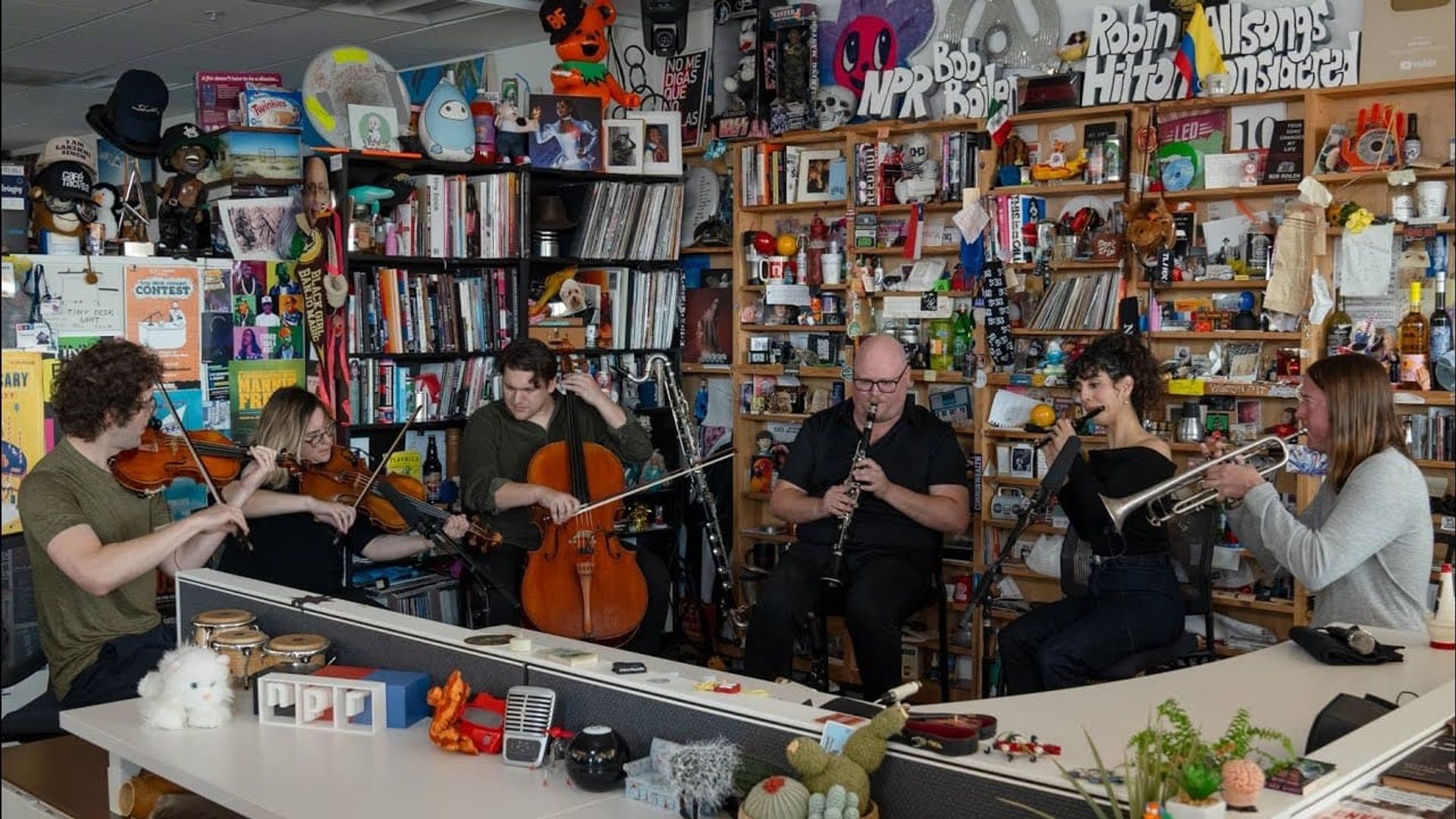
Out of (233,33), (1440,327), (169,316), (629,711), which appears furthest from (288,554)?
(233,33)

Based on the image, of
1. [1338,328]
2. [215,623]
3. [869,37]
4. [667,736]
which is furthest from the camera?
[869,37]

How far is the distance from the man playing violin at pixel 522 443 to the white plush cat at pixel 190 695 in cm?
201

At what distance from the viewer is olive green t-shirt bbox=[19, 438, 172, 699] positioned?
11.8ft

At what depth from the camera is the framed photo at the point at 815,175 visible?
582cm

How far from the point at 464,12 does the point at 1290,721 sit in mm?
5173

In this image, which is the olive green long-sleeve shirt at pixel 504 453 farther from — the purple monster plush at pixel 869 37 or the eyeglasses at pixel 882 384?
the purple monster plush at pixel 869 37

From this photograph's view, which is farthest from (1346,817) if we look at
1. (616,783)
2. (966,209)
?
(966,209)

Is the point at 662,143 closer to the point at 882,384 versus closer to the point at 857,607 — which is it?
the point at 882,384

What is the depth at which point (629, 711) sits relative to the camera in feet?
8.29

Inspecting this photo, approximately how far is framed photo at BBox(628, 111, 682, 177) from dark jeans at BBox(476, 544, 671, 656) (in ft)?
5.88

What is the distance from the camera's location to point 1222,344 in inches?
193

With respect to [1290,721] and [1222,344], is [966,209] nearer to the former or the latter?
[1222,344]

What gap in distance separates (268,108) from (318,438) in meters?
1.49

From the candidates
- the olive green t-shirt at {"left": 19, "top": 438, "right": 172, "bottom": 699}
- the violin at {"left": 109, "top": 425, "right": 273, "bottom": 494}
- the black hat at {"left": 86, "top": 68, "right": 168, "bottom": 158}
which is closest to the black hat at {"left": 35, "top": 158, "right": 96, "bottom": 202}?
the black hat at {"left": 86, "top": 68, "right": 168, "bottom": 158}
